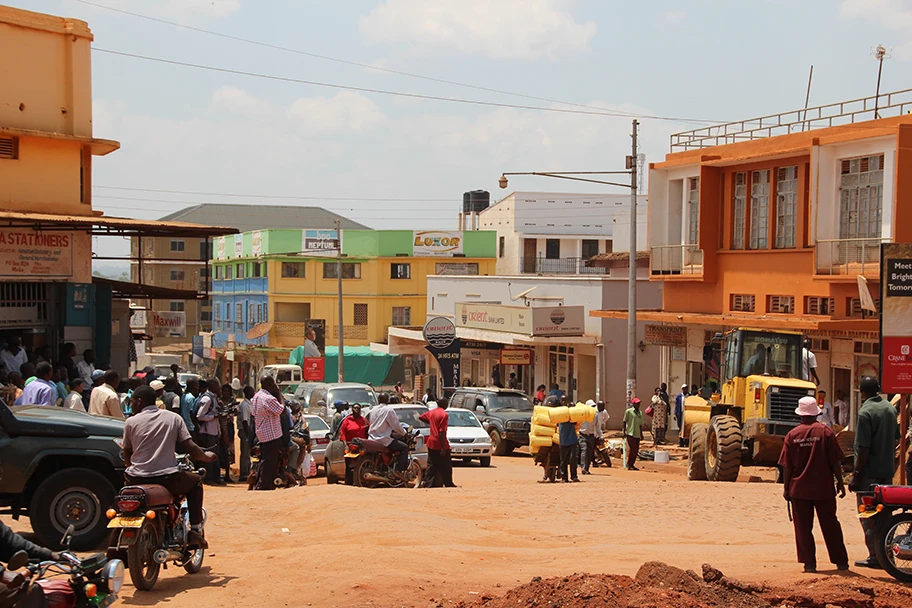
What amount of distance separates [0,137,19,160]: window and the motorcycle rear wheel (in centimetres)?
1538

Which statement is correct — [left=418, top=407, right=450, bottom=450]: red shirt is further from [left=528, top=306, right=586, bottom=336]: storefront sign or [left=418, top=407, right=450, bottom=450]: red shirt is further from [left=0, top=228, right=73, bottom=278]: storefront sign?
[left=528, top=306, right=586, bottom=336]: storefront sign

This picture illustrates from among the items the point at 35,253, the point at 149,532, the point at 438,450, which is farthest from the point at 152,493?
the point at 35,253

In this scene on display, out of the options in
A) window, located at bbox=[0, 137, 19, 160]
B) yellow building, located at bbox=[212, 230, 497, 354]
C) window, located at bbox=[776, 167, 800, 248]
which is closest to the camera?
window, located at bbox=[0, 137, 19, 160]

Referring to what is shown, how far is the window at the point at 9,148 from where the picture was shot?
22219 mm

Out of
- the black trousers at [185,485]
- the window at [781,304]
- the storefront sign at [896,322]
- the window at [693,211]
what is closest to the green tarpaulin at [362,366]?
the window at [693,211]

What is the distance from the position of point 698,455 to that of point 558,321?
59.1 feet

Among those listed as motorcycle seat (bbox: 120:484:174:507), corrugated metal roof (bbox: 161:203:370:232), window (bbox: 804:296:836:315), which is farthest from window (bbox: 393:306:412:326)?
motorcycle seat (bbox: 120:484:174:507)

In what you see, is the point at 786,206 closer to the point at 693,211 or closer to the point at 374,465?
the point at 693,211

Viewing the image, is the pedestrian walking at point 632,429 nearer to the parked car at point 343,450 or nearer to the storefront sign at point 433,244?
the parked car at point 343,450

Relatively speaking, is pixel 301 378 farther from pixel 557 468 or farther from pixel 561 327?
pixel 557 468

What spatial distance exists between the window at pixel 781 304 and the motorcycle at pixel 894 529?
19.9m

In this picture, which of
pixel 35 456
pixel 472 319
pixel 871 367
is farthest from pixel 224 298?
pixel 35 456

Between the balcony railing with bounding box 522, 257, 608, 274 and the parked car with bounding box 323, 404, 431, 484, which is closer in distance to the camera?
the parked car with bounding box 323, 404, 431, 484

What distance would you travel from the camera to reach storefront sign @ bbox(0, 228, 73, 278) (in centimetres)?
2116
